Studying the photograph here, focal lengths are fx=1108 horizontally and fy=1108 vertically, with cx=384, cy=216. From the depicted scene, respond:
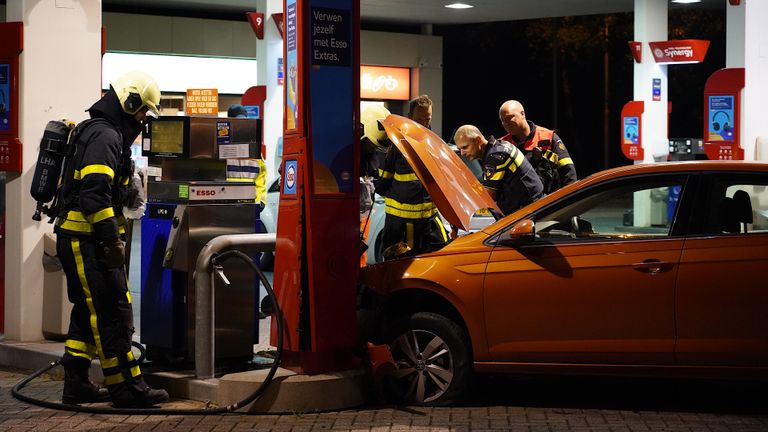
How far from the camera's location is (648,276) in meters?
6.41

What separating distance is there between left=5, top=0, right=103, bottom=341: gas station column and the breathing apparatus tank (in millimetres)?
1866

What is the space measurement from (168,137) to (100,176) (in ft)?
3.54

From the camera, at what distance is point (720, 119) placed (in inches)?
579

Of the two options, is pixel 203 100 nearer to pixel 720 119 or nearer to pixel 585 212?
pixel 720 119

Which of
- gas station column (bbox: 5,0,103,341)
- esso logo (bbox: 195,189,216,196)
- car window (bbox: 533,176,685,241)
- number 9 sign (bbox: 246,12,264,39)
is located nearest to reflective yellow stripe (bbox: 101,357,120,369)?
esso logo (bbox: 195,189,216,196)

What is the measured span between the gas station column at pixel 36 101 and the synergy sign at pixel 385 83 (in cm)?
2066

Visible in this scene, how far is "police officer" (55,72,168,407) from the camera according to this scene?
6.77 meters

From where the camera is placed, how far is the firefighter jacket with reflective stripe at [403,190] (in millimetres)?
8516

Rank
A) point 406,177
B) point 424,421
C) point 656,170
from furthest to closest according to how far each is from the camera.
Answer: point 406,177, point 656,170, point 424,421

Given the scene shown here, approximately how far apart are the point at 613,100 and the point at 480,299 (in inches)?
2143

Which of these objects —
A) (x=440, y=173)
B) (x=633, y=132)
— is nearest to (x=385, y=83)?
(x=633, y=132)

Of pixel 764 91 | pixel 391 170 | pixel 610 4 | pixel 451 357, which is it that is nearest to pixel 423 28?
pixel 610 4

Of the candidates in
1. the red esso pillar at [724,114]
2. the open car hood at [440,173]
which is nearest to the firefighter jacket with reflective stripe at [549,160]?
the open car hood at [440,173]

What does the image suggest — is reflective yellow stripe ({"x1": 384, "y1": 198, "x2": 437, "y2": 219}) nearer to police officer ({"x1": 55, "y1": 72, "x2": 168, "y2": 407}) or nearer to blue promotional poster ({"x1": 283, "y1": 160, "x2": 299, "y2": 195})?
blue promotional poster ({"x1": 283, "y1": 160, "x2": 299, "y2": 195})
